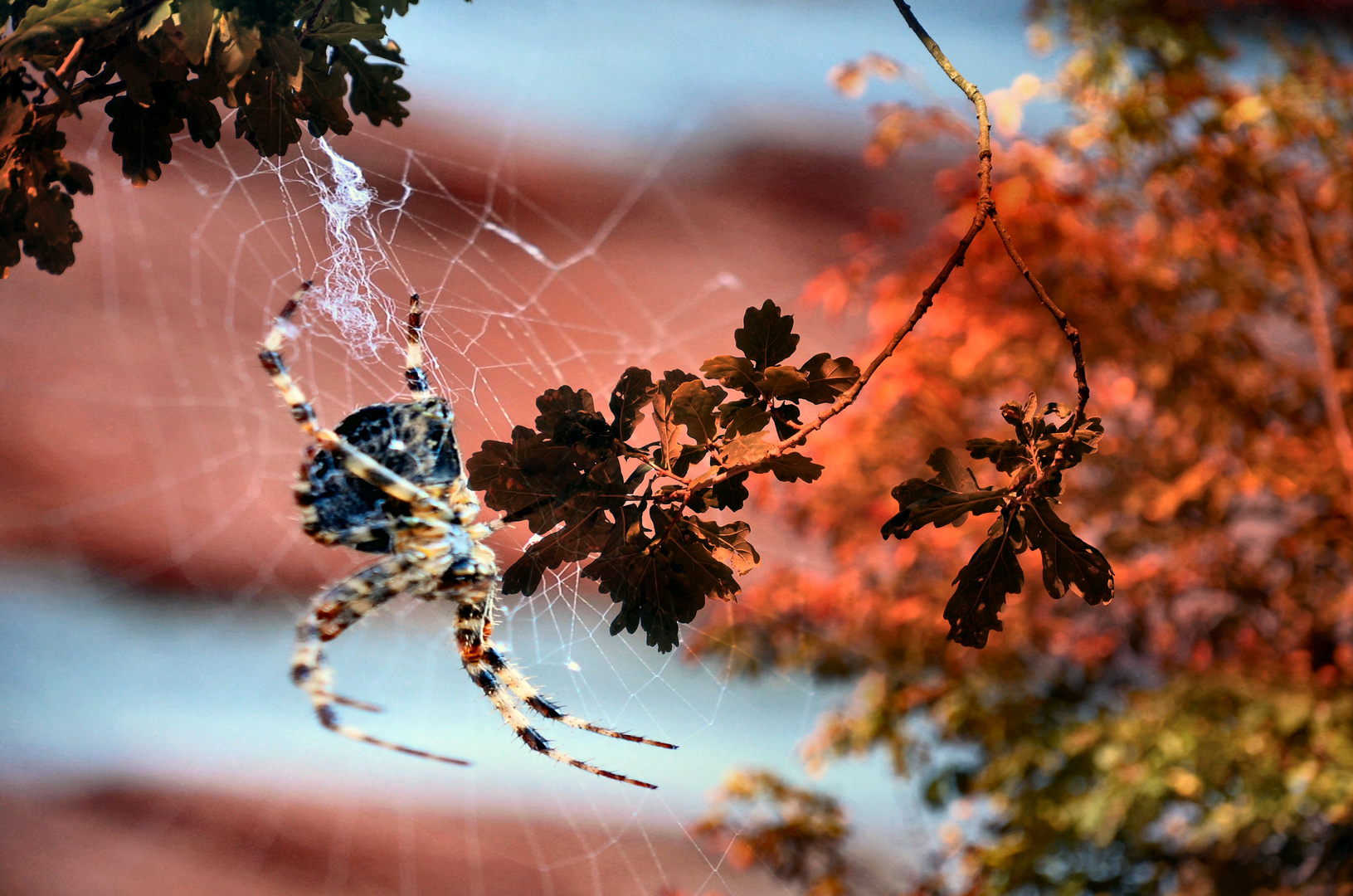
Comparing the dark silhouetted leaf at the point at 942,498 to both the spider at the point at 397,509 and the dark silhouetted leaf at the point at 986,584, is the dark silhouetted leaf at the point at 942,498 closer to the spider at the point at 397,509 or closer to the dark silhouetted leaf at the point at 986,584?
the dark silhouetted leaf at the point at 986,584

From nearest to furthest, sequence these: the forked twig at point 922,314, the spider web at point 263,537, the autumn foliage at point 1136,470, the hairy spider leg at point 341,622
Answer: the forked twig at point 922,314 < the hairy spider leg at point 341,622 < the autumn foliage at point 1136,470 < the spider web at point 263,537

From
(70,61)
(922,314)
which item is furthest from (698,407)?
(70,61)

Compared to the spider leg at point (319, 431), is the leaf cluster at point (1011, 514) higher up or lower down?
lower down

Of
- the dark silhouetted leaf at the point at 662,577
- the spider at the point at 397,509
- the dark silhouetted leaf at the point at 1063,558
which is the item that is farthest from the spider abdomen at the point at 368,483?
the dark silhouetted leaf at the point at 1063,558

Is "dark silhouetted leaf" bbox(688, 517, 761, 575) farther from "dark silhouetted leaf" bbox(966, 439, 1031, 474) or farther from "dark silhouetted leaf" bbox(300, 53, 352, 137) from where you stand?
"dark silhouetted leaf" bbox(300, 53, 352, 137)

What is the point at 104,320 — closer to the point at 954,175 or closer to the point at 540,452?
the point at 954,175
